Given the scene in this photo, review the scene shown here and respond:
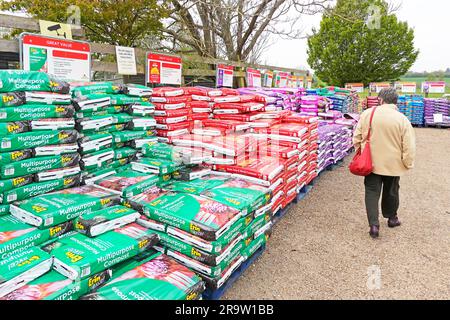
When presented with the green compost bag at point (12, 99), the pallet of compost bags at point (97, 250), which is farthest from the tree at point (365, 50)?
the pallet of compost bags at point (97, 250)

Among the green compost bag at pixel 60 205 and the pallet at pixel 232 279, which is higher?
the green compost bag at pixel 60 205

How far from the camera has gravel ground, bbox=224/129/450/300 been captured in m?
2.71

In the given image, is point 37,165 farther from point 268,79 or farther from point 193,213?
point 268,79

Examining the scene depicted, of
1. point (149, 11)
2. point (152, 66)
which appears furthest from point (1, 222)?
point (149, 11)

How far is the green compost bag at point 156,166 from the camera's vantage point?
3.26m

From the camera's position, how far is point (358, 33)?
94.5ft

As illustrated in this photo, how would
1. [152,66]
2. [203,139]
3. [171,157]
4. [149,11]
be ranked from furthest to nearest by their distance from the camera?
[149,11] < [152,66] < [203,139] < [171,157]

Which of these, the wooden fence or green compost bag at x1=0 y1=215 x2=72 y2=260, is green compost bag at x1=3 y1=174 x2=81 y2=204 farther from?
the wooden fence

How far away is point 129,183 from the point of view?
3016 millimetres

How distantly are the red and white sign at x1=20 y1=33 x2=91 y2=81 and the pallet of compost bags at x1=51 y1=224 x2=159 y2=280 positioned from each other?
1960 mm

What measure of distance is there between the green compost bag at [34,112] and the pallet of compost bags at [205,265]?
1.52 m

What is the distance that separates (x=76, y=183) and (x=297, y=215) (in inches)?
107

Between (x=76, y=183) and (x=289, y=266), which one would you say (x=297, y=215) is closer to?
(x=289, y=266)

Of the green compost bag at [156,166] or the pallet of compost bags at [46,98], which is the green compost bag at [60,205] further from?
the pallet of compost bags at [46,98]
